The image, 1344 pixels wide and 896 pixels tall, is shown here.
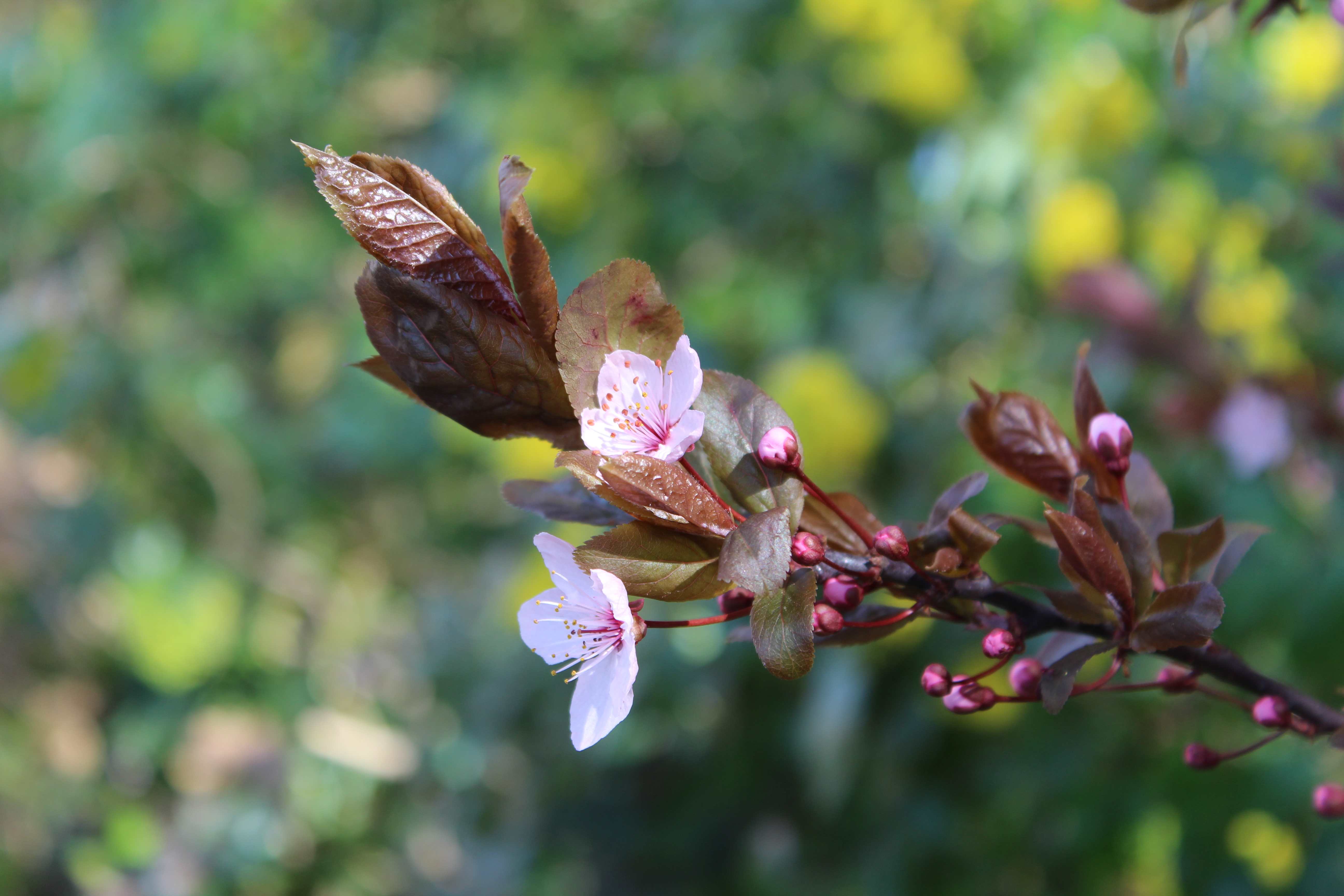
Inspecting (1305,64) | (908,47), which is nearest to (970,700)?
(908,47)

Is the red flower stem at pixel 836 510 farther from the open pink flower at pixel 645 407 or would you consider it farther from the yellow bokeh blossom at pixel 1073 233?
the yellow bokeh blossom at pixel 1073 233

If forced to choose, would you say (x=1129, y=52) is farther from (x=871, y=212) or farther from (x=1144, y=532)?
(x=1144, y=532)

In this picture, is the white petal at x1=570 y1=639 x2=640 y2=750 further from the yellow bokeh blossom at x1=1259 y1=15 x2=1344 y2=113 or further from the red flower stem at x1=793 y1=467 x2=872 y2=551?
the yellow bokeh blossom at x1=1259 y1=15 x2=1344 y2=113

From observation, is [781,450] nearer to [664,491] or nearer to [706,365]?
[664,491]

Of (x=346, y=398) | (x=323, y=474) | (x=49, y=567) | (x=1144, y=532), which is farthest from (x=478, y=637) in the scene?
(x=49, y=567)

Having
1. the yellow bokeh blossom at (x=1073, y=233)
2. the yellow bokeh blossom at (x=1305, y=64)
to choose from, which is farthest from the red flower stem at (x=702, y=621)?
the yellow bokeh blossom at (x=1305, y=64)

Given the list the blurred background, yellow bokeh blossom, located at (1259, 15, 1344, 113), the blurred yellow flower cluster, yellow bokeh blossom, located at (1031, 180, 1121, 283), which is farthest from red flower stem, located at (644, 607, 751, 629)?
yellow bokeh blossom, located at (1259, 15, 1344, 113)
